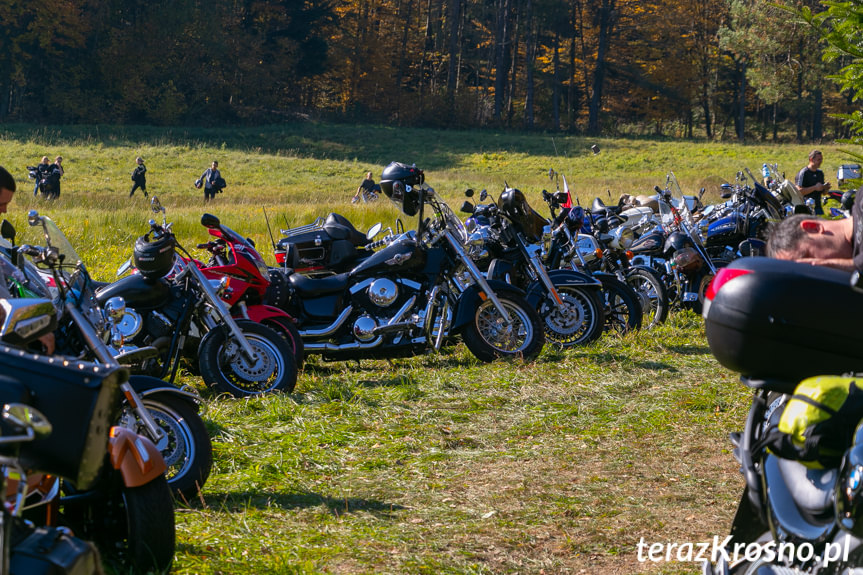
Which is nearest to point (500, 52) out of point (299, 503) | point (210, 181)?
point (210, 181)

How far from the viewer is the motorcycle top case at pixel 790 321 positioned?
2.53m

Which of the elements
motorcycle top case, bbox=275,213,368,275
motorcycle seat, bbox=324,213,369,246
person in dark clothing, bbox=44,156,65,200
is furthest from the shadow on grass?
person in dark clothing, bbox=44,156,65,200

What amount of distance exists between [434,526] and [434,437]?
1.48m

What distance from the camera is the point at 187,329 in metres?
6.46

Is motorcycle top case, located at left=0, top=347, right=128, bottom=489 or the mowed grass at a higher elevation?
motorcycle top case, located at left=0, top=347, right=128, bottom=489

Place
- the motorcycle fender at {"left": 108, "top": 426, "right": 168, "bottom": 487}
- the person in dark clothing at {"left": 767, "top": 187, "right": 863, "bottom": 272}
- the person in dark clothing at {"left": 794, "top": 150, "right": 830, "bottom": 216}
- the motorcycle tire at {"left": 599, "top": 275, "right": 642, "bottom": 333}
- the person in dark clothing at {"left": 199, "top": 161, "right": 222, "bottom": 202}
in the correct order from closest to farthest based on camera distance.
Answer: the person in dark clothing at {"left": 767, "top": 187, "right": 863, "bottom": 272}, the motorcycle fender at {"left": 108, "top": 426, "right": 168, "bottom": 487}, the motorcycle tire at {"left": 599, "top": 275, "right": 642, "bottom": 333}, the person in dark clothing at {"left": 794, "top": 150, "right": 830, "bottom": 216}, the person in dark clothing at {"left": 199, "top": 161, "right": 222, "bottom": 202}

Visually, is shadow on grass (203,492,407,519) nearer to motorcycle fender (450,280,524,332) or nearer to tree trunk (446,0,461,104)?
motorcycle fender (450,280,524,332)

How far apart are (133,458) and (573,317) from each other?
5471 millimetres

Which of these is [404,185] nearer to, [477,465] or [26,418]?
[477,465]

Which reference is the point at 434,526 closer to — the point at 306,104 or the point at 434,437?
the point at 434,437

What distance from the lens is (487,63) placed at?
6750 cm

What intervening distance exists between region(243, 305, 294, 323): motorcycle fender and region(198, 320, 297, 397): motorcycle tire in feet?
1.55

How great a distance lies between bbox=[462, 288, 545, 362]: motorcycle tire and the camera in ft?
24.5

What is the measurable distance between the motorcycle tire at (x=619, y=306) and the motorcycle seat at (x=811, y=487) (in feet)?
20.2
